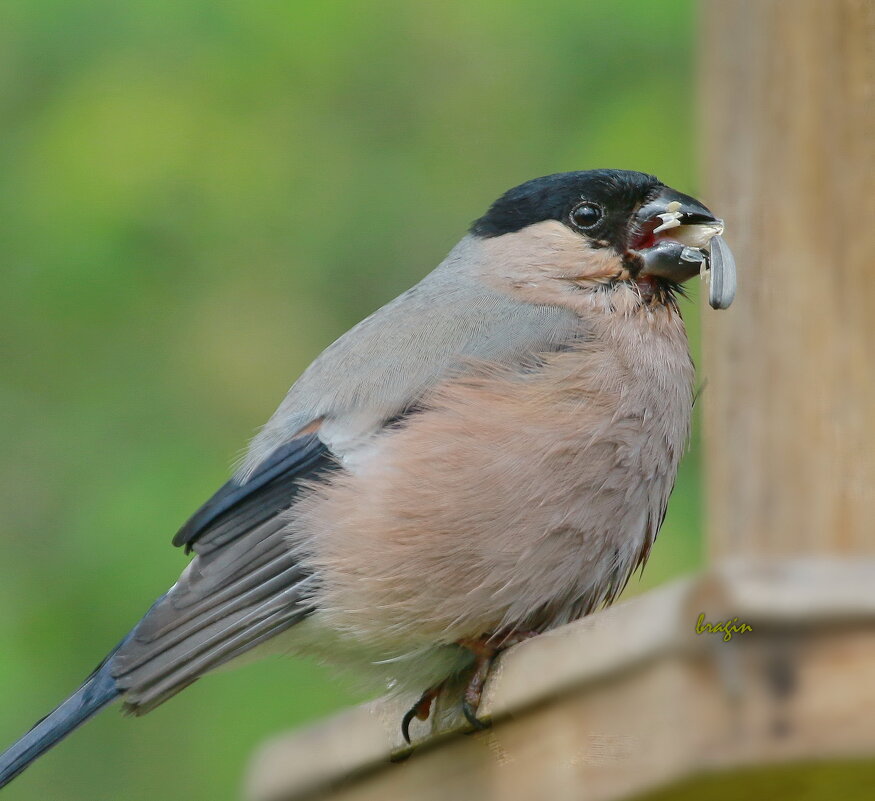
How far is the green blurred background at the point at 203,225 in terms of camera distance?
15.9 feet

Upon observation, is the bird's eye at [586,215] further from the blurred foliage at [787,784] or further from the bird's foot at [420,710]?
the blurred foliage at [787,784]

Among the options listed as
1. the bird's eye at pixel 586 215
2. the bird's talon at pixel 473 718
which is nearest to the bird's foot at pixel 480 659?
the bird's talon at pixel 473 718

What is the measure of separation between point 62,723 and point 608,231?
5.20ft

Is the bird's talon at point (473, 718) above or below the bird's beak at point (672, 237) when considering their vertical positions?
below

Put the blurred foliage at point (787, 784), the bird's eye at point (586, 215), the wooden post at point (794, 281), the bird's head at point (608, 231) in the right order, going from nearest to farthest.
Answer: the blurred foliage at point (787, 784) → the wooden post at point (794, 281) → the bird's head at point (608, 231) → the bird's eye at point (586, 215)

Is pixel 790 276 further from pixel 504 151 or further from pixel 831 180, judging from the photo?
pixel 504 151

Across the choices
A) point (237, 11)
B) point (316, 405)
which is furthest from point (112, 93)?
point (316, 405)

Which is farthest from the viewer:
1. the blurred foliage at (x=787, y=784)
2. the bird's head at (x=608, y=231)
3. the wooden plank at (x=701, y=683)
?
the bird's head at (x=608, y=231)

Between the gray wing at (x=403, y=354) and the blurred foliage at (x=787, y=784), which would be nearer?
the blurred foliage at (x=787, y=784)

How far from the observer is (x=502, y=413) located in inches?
109

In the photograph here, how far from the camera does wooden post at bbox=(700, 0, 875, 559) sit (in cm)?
191

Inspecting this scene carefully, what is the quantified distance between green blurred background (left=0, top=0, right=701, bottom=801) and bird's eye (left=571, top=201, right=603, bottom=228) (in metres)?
1.33

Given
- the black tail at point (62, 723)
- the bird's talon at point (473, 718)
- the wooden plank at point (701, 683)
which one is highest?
the wooden plank at point (701, 683)

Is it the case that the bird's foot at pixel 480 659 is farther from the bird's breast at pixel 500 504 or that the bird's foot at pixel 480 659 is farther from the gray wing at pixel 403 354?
the gray wing at pixel 403 354
